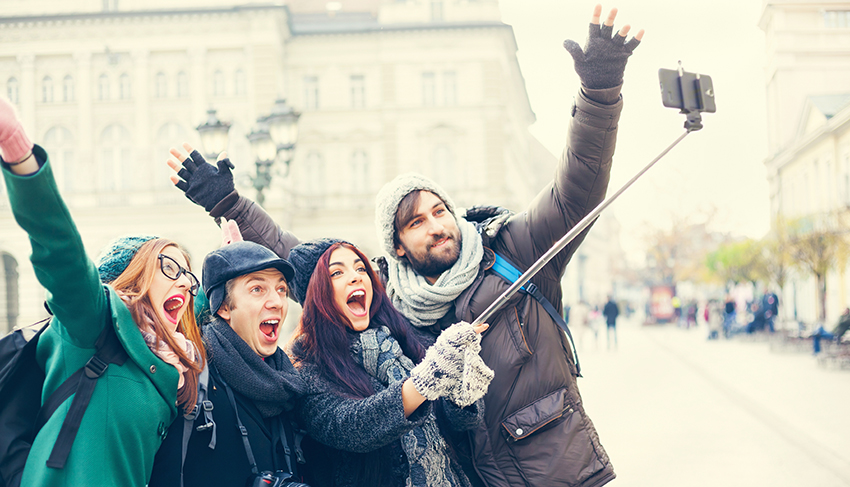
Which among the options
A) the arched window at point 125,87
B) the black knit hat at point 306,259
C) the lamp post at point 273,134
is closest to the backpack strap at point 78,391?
the black knit hat at point 306,259

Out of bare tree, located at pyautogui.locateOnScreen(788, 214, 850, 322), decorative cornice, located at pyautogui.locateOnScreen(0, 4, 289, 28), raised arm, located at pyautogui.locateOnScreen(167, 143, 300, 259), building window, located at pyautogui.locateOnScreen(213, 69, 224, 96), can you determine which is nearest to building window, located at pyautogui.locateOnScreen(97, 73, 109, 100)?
decorative cornice, located at pyautogui.locateOnScreen(0, 4, 289, 28)

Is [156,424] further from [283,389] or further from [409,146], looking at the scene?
[409,146]

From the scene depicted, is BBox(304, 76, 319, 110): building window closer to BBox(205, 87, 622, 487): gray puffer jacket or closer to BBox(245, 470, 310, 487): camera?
BBox(205, 87, 622, 487): gray puffer jacket

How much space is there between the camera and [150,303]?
7.16ft

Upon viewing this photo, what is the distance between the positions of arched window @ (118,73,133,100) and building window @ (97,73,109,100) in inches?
24.7

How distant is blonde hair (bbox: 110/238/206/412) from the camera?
2.14 meters

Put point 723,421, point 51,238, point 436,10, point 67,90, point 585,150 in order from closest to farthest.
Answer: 1. point 51,238
2. point 585,150
3. point 723,421
4. point 67,90
5. point 436,10

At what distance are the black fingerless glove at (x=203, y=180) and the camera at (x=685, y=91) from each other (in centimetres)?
176

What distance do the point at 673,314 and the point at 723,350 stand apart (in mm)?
21972

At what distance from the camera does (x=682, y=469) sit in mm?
6945

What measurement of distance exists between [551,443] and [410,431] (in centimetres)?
53

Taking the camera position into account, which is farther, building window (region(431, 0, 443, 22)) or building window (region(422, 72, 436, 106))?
building window (region(431, 0, 443, 22))

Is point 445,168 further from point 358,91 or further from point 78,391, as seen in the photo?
point 78,391

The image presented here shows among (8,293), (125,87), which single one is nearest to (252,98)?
(125,87)
